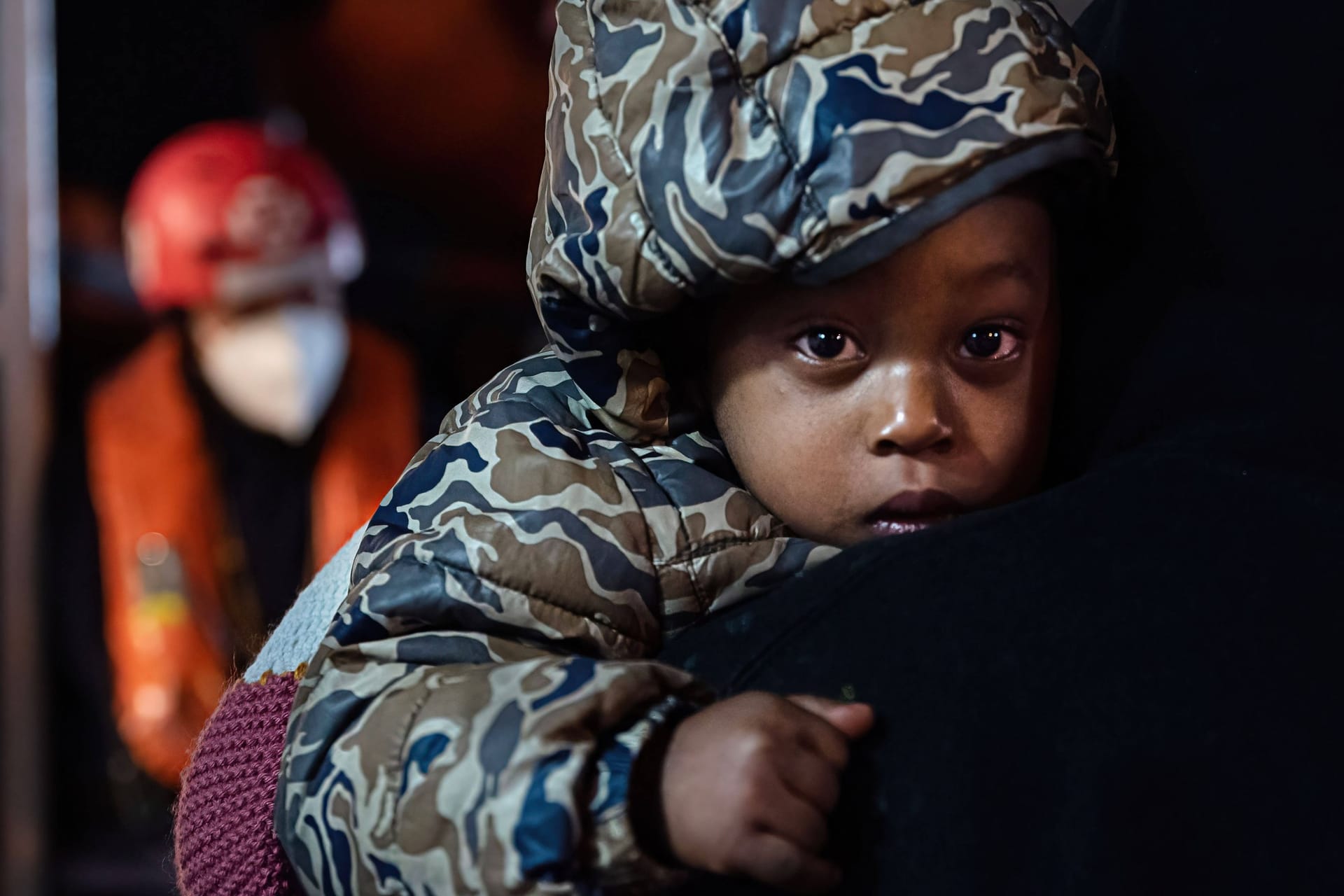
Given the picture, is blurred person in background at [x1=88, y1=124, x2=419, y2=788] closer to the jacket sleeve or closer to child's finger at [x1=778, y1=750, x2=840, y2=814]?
the jacket sleeve

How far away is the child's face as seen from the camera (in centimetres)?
69

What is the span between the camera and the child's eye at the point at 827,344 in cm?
71

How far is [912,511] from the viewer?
71 cm

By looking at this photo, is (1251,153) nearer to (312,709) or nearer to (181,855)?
(312,709)

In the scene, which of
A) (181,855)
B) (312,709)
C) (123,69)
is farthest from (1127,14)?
(123,69)

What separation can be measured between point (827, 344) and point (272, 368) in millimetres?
2017

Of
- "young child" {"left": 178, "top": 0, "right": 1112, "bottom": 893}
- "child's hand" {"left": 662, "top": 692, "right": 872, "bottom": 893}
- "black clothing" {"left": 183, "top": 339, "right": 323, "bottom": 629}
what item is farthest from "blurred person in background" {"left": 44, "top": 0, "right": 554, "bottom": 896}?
"child's hand" {"left": 662, "top": 692, "right": 872, "bottom": 893}

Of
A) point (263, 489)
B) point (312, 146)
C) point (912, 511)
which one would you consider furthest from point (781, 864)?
point (312, 146)

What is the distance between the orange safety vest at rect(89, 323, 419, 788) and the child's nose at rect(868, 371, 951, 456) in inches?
76.3

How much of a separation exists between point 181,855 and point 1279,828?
0.57 metres

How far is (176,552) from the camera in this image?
2.45 meters

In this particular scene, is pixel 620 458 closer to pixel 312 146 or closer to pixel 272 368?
pixel 272 368

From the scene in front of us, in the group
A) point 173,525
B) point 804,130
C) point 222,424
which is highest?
point 804,130

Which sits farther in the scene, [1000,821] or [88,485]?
[88,485]
